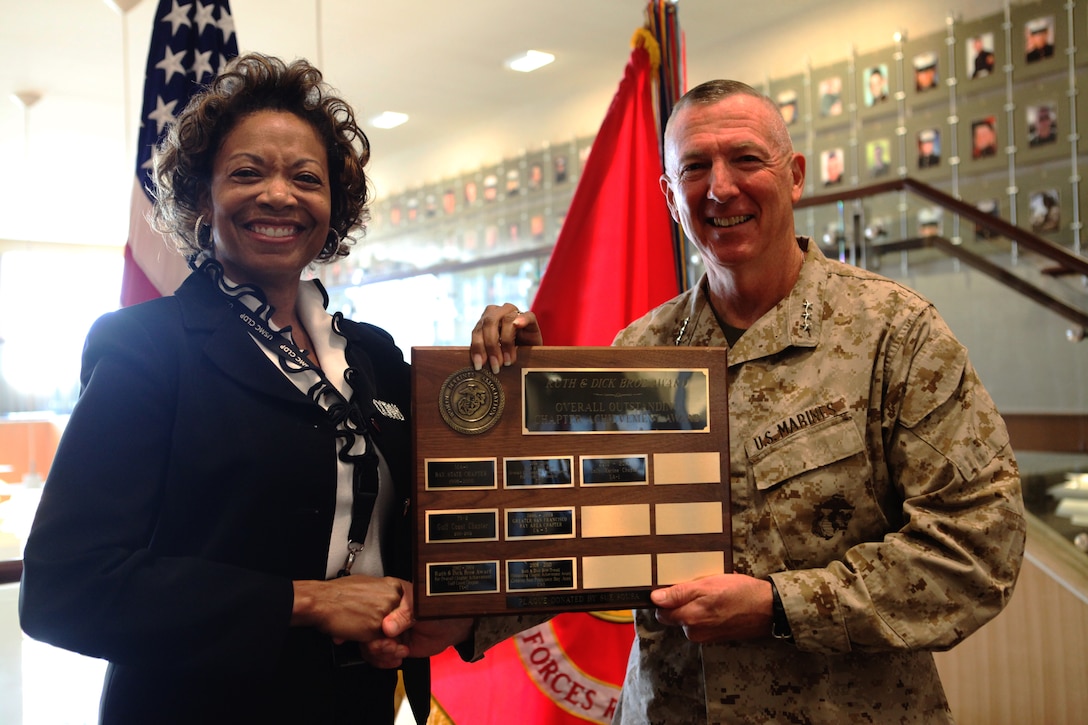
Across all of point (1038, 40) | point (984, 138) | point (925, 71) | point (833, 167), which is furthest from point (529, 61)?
point (1038, 40)

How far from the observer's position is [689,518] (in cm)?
138

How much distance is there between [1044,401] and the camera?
4543mm

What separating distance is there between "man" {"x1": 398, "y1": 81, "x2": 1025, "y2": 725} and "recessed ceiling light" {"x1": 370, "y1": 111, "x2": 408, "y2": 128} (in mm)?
8131

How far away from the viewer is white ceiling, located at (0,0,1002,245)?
21.6 ft

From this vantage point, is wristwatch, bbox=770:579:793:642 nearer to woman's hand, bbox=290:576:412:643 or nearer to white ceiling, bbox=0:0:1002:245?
woman's hand, bbox=290:576:412:643

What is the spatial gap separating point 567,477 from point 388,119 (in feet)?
28.5

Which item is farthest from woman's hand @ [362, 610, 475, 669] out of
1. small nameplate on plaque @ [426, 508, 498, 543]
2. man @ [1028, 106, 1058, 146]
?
man @ [1028, 106, 1058, 146]

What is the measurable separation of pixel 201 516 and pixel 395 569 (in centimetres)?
35

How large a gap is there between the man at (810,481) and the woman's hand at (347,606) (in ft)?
0.85

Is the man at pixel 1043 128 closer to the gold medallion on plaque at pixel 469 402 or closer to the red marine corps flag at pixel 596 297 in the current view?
the red marine corps flag at pixel 596 297

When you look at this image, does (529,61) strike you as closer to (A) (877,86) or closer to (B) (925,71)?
(A) (877,86)

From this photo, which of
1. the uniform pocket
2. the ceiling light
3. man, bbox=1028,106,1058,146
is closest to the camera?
the uniform pocket

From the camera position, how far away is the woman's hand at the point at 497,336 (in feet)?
4.38

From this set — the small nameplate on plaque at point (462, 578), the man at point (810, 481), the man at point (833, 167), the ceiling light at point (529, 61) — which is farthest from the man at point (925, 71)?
the small nameplate on plaque at point (462, 578)
